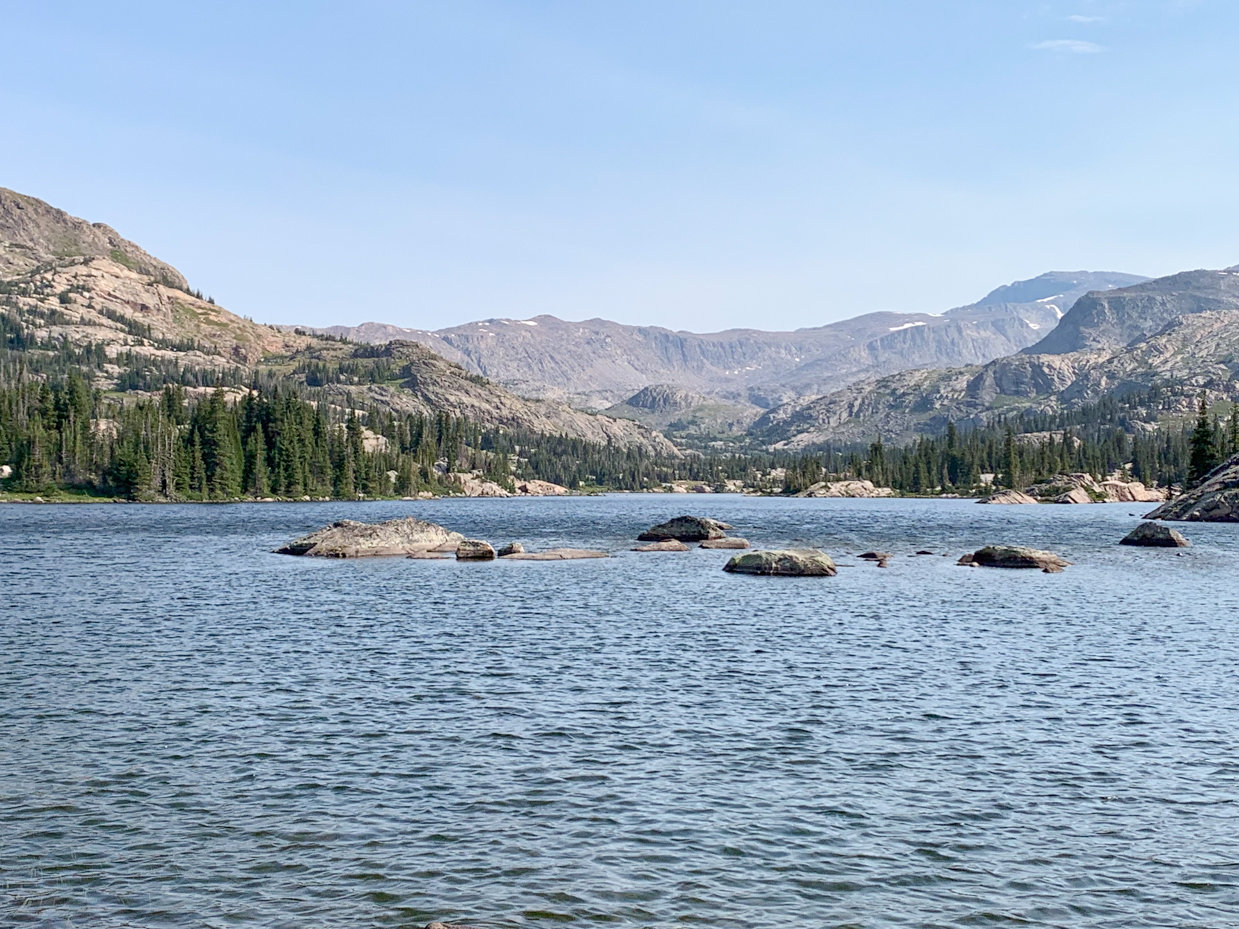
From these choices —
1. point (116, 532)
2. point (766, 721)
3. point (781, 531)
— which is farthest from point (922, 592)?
point (116, 532)

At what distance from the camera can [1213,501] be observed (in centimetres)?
16738

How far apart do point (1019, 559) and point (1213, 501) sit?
10755 cm

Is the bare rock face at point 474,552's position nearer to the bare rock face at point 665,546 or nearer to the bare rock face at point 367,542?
the bare rock face at point 367,542

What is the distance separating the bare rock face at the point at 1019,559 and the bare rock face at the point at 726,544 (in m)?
23.8

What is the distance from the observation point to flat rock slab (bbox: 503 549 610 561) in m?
89.9

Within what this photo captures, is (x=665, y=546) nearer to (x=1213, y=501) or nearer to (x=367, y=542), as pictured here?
(x=367, y=542)

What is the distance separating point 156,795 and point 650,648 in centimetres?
2385

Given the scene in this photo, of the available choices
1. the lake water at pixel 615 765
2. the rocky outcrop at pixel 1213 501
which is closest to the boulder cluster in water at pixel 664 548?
the lake water at pixel 615 765

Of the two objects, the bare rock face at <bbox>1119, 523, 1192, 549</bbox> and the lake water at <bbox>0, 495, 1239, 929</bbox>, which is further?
the bare rock face at <bbox>1119, 523, 1192, 549</bbox>

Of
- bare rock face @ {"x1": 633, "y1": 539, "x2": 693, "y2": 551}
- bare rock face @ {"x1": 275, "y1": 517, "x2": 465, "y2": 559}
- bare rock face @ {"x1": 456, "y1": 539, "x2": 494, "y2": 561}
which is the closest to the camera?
bare rock face @ {"x1": 456, "y1": 539, "x2": 494, "y2": 561}

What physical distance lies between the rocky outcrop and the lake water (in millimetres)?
131027

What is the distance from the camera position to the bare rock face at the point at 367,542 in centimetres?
9212

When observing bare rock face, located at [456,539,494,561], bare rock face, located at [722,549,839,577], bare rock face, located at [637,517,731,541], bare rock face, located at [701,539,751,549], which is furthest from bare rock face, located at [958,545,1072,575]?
bare rock face, located at [456,539,494,561]

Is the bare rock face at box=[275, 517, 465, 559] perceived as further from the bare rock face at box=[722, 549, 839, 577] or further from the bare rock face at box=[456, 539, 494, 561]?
the bare rock face at box=[722, 549, 839, 577]
